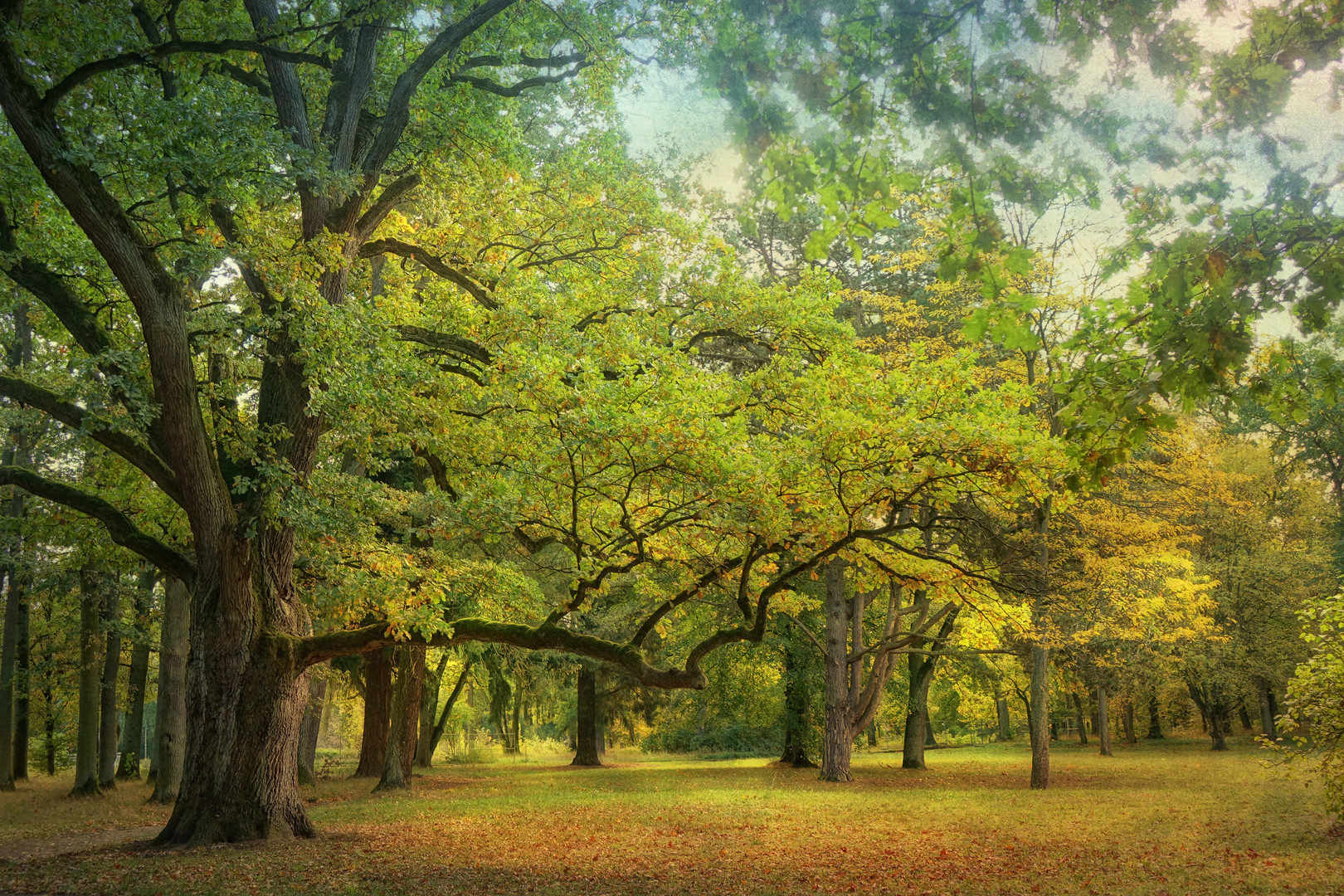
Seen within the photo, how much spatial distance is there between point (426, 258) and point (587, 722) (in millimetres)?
Answer: 21169

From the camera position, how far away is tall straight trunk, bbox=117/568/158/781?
20.3 m

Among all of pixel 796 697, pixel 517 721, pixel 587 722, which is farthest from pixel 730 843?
pixel 517 721

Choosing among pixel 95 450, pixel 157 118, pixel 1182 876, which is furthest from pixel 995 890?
pixel 95 450

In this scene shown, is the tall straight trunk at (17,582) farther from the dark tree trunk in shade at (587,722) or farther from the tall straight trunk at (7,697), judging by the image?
the dark tree trunk in shade at (587,722)

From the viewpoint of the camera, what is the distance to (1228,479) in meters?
28.2

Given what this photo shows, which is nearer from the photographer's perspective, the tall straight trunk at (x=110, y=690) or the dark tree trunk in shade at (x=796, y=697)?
Result: the tall straight trunk at (x=110, y=690)

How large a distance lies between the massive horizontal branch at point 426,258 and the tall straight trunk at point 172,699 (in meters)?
9.07

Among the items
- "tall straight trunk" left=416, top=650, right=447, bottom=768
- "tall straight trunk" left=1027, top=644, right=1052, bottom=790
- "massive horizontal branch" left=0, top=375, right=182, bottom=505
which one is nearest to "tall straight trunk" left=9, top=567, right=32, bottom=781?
"tall straight trunk" left=416, top=650, right=447, bottom=768

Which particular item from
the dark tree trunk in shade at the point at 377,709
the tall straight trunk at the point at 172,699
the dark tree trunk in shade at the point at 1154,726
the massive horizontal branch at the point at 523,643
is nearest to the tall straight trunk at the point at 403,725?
the dark tree trunk in shade at the point at 377,709

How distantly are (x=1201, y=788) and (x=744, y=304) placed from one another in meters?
14.9

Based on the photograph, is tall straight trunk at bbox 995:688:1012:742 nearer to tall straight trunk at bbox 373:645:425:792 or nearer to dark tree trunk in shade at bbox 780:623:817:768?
dark tree trunk in shade at bbox 780:623:817:768

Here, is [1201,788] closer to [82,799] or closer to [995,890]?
[995,890]

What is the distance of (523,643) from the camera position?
968 centimetres

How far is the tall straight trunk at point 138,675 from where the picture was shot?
800 inches
